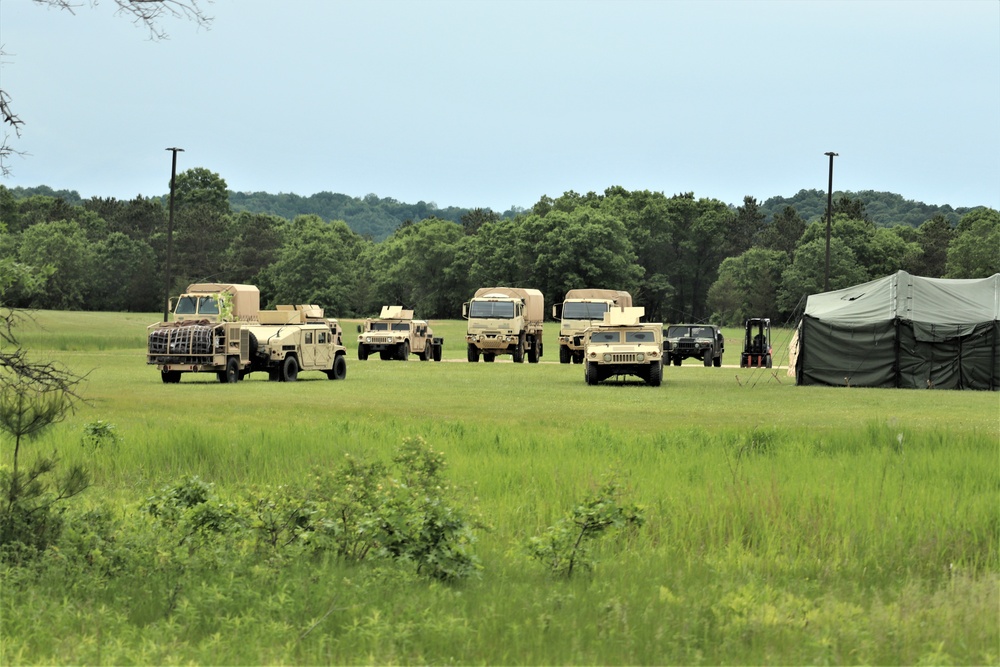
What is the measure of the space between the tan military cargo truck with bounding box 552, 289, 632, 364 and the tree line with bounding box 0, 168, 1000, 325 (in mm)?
51994

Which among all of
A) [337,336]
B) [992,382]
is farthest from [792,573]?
[337,336]

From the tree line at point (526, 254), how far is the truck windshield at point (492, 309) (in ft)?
181

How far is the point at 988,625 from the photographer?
25.3 ft

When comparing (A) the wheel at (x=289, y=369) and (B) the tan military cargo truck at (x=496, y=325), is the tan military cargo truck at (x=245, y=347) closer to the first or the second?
(A) the wheel at (x=289, y=369)

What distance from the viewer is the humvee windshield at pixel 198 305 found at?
43034 mm

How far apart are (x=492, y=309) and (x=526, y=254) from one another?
64.4m

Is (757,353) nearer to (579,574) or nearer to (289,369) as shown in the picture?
(289,369)

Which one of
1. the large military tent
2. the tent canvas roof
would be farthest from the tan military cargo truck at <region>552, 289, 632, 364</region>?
the tent canvas roof

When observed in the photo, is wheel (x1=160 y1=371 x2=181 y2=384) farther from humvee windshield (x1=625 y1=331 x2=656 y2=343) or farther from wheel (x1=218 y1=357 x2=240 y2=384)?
humvee windshield (x1=625 y1=331 x2=656 y2=343)

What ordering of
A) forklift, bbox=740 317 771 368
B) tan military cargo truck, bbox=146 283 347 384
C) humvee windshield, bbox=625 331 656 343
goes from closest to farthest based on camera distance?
tan military cargo truck, bbox=146 283 347 384 → humvee windshield, bbox=625 331 656 343 → forklift, bbox=740 317 771 368

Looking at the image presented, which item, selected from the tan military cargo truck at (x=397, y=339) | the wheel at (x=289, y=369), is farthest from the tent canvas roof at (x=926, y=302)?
the tan military cargo truck at (x=397, y=339)

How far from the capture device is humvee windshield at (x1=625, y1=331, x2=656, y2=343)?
34.7 m

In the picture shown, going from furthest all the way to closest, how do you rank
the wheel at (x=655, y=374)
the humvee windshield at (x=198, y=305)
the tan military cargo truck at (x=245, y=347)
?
the humvee windshield at (x=198, y=305) < the wheel at (x=655, y=374) < the tan military cargo truck at (x=245, y=347)

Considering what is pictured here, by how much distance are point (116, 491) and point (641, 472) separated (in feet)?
18.4
